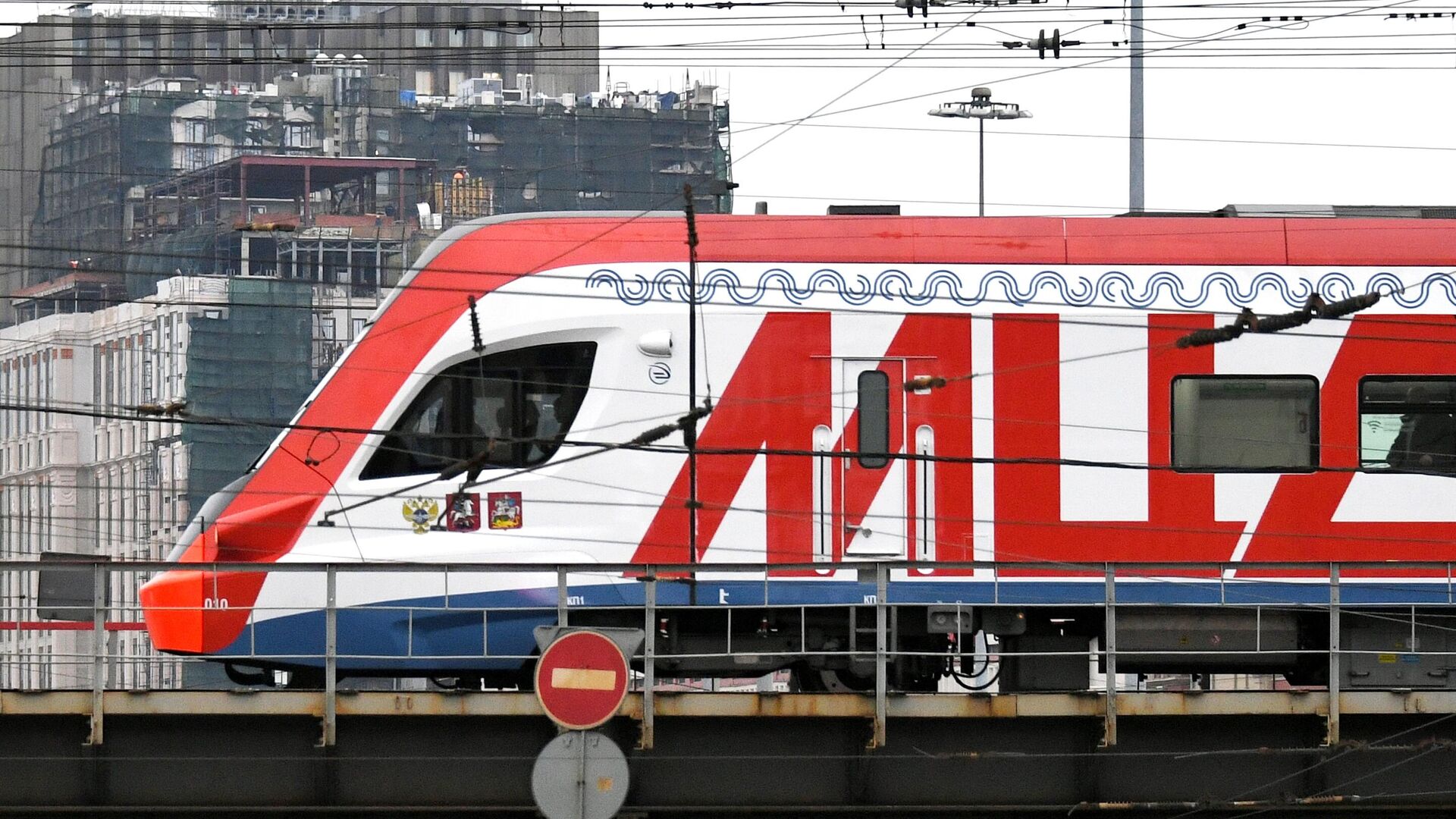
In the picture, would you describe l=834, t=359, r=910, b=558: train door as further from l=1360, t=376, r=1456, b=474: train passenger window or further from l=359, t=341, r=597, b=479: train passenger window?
l=1360, t=376, r=1456, b=474: train passenger window

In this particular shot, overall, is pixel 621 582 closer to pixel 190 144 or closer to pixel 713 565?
pixel 713 565

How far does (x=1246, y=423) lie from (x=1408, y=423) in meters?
1.28

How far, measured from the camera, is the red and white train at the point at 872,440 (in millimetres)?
18297

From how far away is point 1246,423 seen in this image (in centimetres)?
1848

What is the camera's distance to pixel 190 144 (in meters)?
176

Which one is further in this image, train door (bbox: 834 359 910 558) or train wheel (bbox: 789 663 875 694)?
train wheel (bbox: 789 663 875 694)

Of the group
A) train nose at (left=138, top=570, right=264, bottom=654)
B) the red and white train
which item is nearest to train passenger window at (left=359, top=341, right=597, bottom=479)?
the red and white train

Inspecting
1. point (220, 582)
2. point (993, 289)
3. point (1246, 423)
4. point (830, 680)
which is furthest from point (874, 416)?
point (220, 582)

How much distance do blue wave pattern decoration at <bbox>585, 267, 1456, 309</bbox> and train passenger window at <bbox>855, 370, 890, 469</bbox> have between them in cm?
63

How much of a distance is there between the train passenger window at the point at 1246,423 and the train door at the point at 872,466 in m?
2.21

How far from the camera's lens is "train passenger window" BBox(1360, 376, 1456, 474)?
18406mm

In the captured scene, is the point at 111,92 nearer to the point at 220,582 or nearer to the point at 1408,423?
the point at 220,582

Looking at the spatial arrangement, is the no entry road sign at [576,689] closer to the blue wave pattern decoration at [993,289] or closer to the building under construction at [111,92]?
the blue wave pattern decoration at [993,289]

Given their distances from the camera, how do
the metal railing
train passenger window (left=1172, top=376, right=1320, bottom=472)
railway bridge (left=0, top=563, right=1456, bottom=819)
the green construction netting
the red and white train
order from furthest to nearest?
the green construction netting
train passenger window (left=1172, top=376, right=1320, bottom=472)
the red and white train
the metal railing
railway bridge (left=0, top=563, right=1456, bottom=819)
